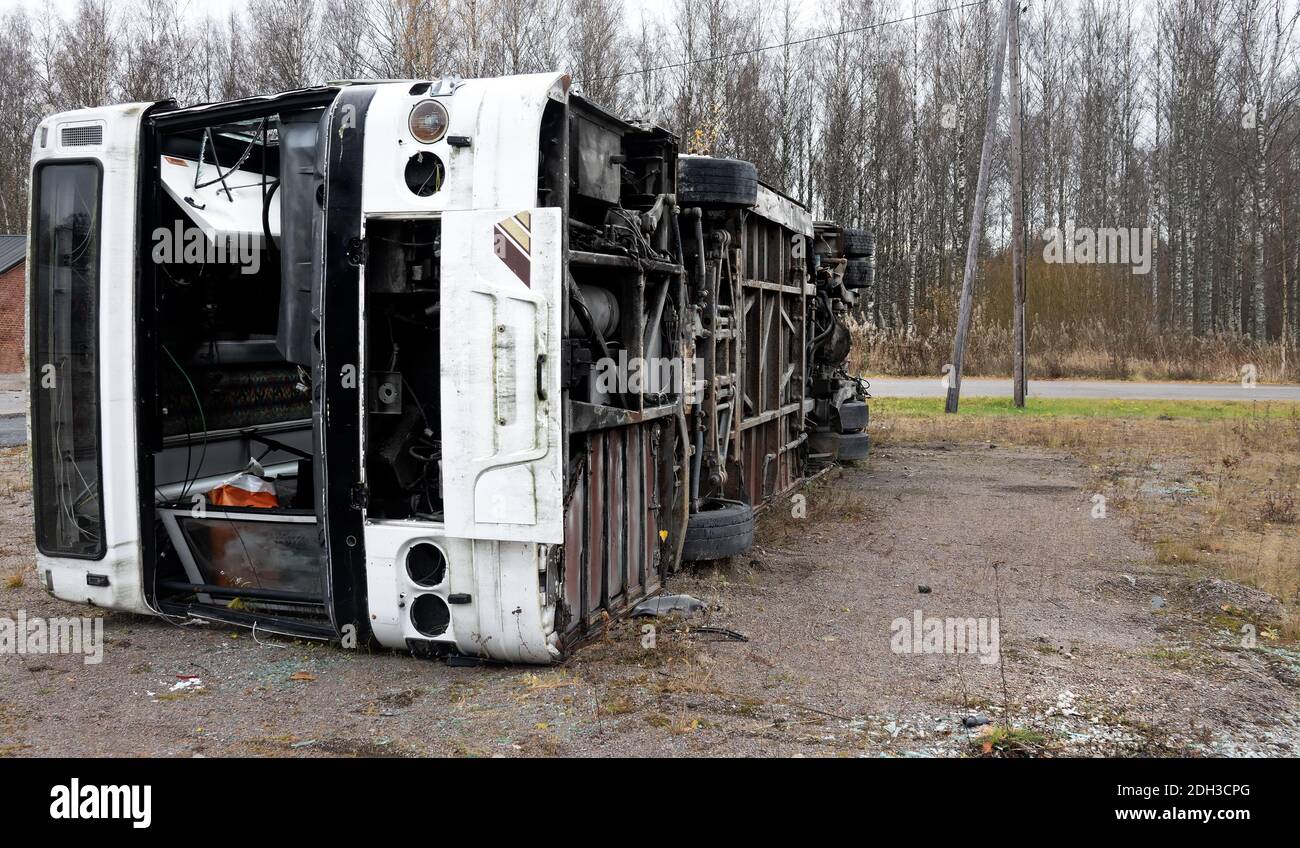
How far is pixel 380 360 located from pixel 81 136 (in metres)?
1.98

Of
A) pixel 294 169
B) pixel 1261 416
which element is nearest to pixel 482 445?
pixel 294 169

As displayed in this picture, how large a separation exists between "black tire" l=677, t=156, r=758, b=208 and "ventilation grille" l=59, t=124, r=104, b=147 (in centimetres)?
355

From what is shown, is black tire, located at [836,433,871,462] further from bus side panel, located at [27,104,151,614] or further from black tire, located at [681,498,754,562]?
bus side panel, located at [27,104,151,614]

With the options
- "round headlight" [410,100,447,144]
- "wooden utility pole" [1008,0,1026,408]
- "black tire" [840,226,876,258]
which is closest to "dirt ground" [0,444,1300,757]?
"round headlight" [410,100,447,144]

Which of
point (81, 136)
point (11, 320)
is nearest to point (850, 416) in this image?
point (81, 136)

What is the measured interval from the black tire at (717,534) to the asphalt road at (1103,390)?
15849 mm

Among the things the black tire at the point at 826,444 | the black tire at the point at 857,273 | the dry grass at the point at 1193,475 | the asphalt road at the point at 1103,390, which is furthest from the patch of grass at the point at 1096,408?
the black tire at the point at 826,444

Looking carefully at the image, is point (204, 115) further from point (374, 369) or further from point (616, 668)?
point (616, 668)

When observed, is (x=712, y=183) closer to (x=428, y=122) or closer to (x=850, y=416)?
(x=428, y=122)

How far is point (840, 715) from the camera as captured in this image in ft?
15.3

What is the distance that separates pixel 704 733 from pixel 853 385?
890 cm

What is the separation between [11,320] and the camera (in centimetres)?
3147

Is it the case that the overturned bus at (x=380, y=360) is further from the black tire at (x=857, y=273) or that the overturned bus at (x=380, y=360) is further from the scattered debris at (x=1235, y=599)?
the black tire at (x=857, y=273)

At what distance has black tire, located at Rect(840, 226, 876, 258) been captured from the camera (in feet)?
42.0
